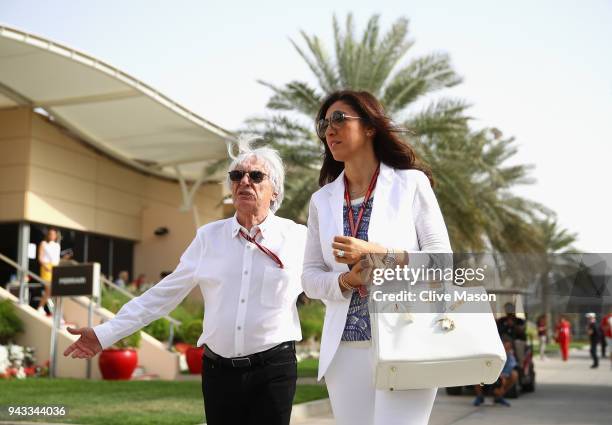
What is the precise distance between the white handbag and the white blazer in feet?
1.00

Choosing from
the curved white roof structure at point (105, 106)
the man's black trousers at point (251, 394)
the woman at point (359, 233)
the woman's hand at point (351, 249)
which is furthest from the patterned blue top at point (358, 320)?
the curved white roof structure at point (105, 106)

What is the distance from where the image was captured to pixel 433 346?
8.59 feet

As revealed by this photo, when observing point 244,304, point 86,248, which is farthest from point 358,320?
point 86,248

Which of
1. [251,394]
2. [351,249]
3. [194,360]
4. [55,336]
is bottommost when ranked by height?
[194,360]

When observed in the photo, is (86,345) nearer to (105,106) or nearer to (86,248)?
(105,106)

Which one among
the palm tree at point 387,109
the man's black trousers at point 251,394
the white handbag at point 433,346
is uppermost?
the palm tree at point 387,109

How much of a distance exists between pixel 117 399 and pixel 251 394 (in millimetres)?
8219

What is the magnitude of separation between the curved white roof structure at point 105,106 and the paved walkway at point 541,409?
12564 millimetres

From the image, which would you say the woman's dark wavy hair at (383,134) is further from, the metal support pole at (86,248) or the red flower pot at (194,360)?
the metal support pole at (86,248)

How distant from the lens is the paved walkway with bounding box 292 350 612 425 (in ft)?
36.7

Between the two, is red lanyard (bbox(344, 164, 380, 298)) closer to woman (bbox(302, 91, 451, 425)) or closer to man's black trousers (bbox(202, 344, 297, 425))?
woman (bbox(302, 91, 451, 425))

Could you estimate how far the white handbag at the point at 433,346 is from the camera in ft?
8.51

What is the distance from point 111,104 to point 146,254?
348 inches

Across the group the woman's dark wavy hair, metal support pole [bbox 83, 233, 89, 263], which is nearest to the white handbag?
the woman's dark wavy hair
